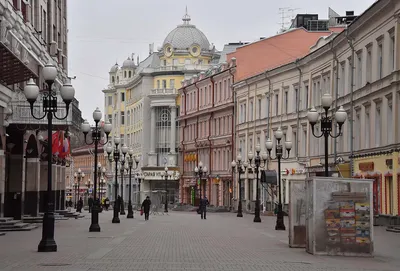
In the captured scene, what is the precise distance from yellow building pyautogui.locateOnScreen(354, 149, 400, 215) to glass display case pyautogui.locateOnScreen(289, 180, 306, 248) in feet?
50.8

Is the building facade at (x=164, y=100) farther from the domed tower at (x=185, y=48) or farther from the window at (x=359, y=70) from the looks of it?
the window at (x=359, y=70)

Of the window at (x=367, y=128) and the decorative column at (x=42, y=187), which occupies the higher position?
the window at (x=367, y=128)

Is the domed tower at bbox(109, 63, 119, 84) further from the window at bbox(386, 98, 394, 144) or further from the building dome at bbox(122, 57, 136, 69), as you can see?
the window at bbox(386, 98, 394, 144)

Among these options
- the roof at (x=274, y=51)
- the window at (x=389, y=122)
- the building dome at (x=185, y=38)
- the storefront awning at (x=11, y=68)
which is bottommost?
the window at (x=389, y=122)

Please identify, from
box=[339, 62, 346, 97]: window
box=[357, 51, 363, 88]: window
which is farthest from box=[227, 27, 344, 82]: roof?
box=[357, 51, 363, 88]: window

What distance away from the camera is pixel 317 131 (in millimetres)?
61969

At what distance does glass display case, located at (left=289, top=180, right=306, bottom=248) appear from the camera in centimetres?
2797

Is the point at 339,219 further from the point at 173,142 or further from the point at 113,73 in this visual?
the point at 113,73

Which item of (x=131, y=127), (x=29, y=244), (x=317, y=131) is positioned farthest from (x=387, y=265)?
(x=131, y=127)

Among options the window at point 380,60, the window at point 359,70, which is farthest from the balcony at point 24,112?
the window at point 359,70

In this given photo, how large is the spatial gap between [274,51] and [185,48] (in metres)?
36.8

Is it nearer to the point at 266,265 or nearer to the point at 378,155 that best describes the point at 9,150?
the point at 378,155

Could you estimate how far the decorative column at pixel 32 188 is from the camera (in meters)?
48.4

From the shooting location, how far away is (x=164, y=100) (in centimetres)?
11500
